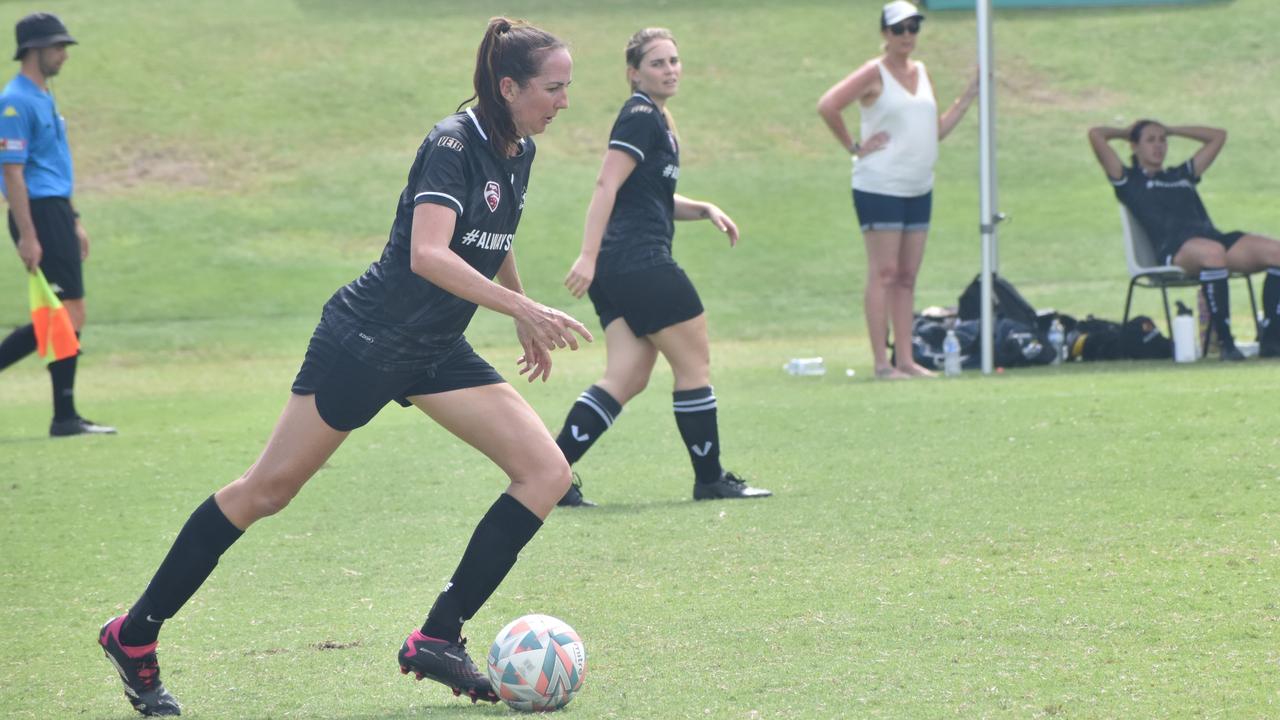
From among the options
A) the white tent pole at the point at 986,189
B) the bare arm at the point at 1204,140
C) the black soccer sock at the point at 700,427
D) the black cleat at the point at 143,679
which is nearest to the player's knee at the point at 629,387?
the black soccer sock at the point at 700,427

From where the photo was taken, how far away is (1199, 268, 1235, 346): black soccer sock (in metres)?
12.5

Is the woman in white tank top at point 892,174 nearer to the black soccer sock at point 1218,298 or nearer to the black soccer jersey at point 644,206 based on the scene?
the black soccer sock at point 1218,298

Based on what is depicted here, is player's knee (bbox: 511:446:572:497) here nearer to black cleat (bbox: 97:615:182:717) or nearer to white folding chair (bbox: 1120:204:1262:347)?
black cleat (bbox: 97:615:182:717)

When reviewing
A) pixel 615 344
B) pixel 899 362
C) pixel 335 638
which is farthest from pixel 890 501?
pixel 899 362

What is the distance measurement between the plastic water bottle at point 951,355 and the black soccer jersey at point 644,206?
528 cm

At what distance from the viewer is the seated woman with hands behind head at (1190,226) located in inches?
490

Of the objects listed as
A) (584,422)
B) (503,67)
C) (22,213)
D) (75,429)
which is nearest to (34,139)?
(22,213)

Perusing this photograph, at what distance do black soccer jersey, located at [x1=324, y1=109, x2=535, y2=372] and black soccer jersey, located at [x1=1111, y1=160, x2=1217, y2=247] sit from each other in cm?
916

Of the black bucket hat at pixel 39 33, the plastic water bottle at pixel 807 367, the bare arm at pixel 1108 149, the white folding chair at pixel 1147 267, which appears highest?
the black bucket hat at pixel 39 33

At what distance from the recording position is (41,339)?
1111 centimetres

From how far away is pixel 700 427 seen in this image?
26.0 feet

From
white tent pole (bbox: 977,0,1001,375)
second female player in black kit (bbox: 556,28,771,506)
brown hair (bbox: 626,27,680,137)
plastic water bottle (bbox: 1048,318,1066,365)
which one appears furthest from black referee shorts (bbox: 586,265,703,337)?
plastic water bottle (bbox: 1048,318,1066,365)

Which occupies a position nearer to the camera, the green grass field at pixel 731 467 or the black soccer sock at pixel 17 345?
the green grass field at pixel 731 467

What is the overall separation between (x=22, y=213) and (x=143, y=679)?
7048mm
